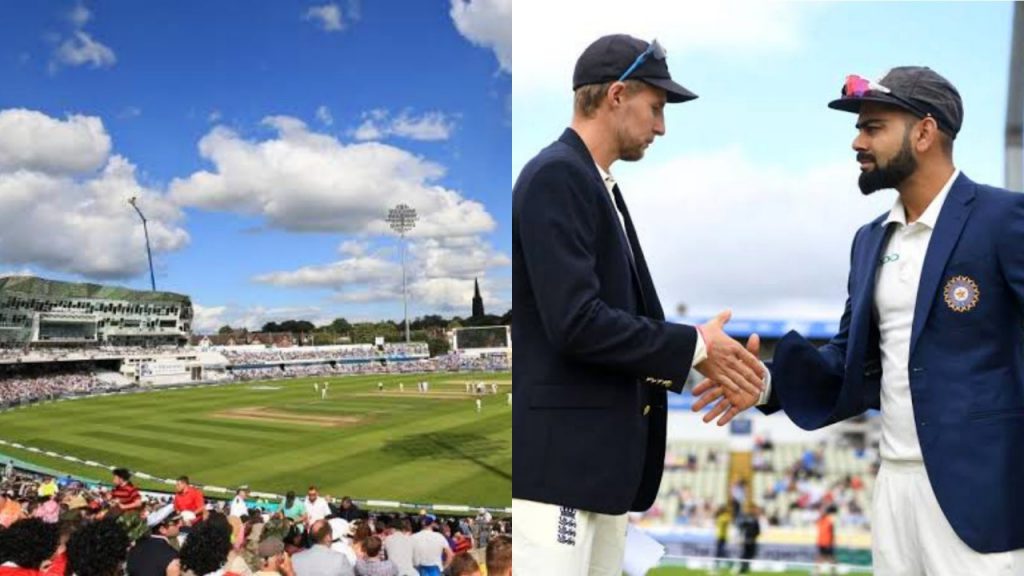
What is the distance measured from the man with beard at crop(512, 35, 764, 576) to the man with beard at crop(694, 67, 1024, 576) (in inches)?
10.4

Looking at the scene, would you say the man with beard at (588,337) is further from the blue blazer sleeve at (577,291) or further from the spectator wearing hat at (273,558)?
the spectator wearing hat at (273,558)

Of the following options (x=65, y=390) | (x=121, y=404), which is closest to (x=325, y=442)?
(x=121, y=404)

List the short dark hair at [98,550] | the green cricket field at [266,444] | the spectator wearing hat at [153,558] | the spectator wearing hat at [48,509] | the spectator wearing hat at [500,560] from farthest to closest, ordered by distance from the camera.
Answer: the green cricket field at [266,444] < the spectator wearing hat at [48,509] < the short dark hair at [98,550] < the spectator wearing hat at [153,558] < the spectator wearing hat at [500,560]

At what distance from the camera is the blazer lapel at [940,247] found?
3.73 ft

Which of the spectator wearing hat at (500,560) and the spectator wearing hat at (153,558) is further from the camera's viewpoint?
the spectator wearing hat at (153,558)

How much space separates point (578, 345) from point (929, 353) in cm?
53

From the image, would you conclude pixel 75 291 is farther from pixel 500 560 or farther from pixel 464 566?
pixel 500 560

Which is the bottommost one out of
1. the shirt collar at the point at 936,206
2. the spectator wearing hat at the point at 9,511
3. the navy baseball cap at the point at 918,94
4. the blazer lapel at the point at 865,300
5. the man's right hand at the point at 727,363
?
the spectator wearing hat at the point at 9,511

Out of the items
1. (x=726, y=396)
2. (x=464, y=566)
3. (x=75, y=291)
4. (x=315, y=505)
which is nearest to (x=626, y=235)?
(x=726, y=396)

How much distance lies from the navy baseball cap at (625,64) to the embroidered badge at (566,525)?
22.1 inches

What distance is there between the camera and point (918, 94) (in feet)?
3.87

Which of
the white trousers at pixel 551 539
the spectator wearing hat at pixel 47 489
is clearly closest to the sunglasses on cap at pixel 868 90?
the white trousers at pixel 551 539

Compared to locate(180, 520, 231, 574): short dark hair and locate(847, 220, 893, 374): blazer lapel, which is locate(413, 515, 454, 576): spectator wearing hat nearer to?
locate(180, 520, 231, 574): short dark hair

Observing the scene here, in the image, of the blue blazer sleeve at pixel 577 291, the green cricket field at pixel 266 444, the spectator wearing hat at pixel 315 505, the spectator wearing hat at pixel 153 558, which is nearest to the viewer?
the blue blazer sleeve at pixel 577 291
